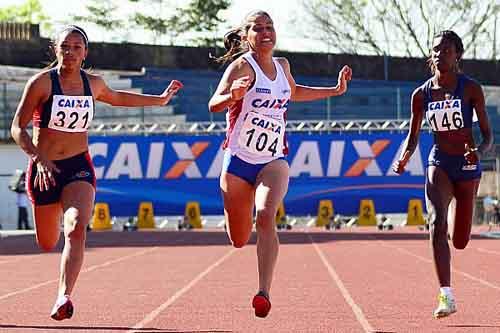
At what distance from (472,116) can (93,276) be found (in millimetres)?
6625

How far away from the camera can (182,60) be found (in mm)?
48750

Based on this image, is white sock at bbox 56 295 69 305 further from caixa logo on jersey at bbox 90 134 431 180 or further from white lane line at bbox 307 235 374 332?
caixa logo on jersey at bbox 90 134 431 180

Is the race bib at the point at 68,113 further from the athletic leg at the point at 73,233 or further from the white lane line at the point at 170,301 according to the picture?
the white lane line at the point at 170,301

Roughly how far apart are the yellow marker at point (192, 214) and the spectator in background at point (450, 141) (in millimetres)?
23054

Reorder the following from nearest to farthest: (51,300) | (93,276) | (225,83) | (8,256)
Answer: (225,83)
(51,300)
(93,276)
(8,256)

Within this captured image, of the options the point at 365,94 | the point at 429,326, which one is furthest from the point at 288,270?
the point at 365,94

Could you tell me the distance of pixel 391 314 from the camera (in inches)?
393

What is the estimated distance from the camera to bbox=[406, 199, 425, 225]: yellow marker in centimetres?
3194

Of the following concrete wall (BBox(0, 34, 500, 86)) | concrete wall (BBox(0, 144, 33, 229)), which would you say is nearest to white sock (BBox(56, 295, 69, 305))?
concrete wall (BBox(0, 144, 33, 229))

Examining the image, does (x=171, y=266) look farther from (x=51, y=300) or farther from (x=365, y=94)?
(x=365, y=94)

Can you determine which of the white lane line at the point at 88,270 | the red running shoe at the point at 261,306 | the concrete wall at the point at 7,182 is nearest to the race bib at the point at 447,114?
the red running shoe at the point at 261,306

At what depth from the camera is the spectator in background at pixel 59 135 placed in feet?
29.3

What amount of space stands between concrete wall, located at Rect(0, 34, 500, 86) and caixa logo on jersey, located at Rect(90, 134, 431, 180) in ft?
48.5

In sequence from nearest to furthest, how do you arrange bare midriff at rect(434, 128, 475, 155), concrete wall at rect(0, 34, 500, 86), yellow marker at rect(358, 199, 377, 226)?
bare midriff at rect(434, 128, 475, 155) → yellow marker at rect(358, 199, 377, 226) → concrete wall at rect(0, 34, 500, 86)
